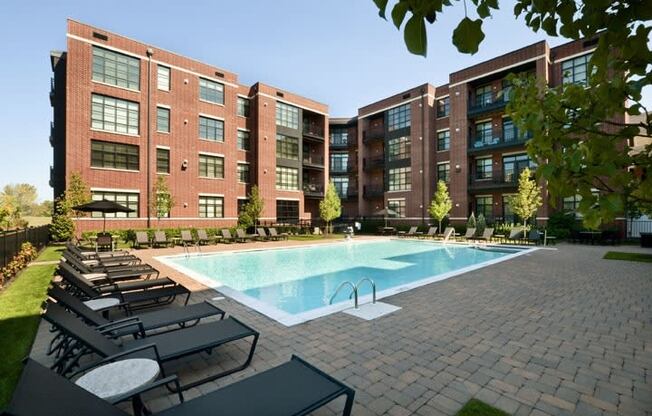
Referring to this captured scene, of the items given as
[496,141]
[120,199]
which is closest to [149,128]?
[120,199]

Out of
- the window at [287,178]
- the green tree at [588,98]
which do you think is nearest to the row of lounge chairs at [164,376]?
the green tree at [588,98]

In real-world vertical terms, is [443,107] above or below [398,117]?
above

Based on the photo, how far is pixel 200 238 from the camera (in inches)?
779

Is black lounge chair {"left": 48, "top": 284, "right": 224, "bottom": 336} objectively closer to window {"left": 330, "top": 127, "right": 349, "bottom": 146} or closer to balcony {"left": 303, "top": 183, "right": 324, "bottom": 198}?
balcony {"left": 303, "top": 183, "right": 324, "bottom": 198}

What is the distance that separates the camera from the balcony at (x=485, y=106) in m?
26.5

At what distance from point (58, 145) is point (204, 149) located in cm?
1137

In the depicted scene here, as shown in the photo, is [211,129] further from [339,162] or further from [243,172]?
[339,162]

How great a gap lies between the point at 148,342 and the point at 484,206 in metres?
30.3

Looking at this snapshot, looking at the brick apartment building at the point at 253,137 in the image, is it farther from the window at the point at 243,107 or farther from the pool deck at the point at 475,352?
the pool deck at the point at 475,352

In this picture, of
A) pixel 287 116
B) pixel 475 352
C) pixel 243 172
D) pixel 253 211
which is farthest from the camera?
pixel 287 116

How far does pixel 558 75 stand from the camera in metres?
24.3

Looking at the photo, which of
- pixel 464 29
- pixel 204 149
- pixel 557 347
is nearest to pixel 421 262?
pixel 557 347

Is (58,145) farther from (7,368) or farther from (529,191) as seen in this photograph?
(529,191)

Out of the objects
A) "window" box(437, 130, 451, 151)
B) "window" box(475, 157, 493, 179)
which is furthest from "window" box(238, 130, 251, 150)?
"window" box(475, 157, 493, 179)
